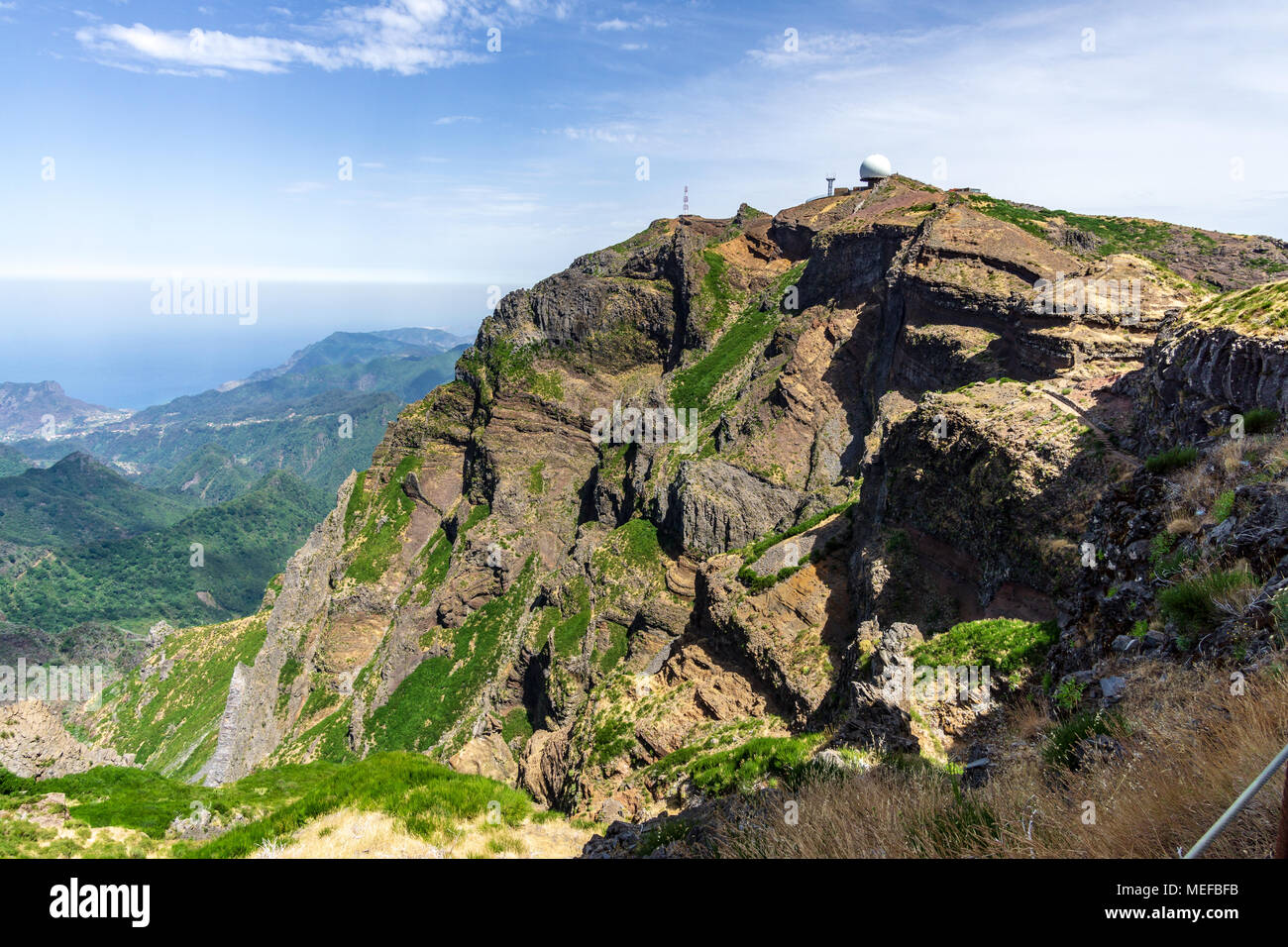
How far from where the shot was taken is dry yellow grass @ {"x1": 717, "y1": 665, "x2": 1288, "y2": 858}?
4523mm

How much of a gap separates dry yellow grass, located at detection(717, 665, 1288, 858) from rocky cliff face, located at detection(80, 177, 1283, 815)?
6.61 m

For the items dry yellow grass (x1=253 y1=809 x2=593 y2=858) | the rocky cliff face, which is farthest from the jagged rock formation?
the rocky cliff face

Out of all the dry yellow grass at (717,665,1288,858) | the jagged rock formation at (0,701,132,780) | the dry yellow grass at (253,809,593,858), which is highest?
the dry yellow grass at (717,665,1288,858)

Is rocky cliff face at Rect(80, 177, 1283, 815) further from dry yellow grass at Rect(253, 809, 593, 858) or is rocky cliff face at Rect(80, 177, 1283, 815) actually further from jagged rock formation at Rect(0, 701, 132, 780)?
jagged rock formation at Rect(0, 701, 132, 780)

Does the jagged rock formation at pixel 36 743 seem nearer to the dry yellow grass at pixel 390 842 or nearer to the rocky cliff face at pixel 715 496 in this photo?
the dry yellow grass at pixel 390 842

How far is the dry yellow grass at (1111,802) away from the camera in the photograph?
452cm

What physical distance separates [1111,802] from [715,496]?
51.8 metres

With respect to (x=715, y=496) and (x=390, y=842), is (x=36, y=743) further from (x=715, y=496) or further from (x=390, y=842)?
(x=715, y=496)

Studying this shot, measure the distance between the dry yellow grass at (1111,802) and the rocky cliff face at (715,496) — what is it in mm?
6608

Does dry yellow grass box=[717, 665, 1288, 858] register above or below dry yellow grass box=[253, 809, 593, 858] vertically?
above

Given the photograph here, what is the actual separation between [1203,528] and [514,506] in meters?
73.1

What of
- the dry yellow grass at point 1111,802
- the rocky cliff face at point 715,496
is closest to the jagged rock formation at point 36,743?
the rocky cliff face at point 715,496
